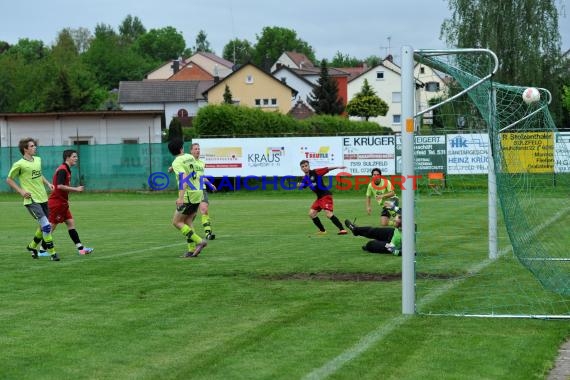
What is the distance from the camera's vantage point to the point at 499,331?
8812mm

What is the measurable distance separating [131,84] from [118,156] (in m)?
70.8

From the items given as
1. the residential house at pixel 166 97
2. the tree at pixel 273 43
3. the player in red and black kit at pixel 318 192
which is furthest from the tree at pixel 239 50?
the player in red and black kit at pixel 318 192

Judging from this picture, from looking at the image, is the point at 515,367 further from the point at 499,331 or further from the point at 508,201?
the point at 508,201

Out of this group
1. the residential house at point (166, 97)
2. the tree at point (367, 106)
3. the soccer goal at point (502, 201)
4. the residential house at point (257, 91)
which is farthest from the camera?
the residential house at point (166, 97)

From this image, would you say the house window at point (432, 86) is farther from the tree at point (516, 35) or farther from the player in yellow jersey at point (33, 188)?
the tree at point (516, 35)

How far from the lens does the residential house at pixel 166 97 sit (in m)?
111

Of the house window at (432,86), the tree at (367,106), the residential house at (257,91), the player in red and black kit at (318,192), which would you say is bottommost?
the player in red and black kit at (318,192)

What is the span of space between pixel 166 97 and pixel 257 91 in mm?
17802

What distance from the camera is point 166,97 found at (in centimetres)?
11256

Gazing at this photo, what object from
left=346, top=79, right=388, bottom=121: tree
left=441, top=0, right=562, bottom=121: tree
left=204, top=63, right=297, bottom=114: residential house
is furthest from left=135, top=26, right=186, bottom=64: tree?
left=441, top=0, right=562, bottom=121: tree

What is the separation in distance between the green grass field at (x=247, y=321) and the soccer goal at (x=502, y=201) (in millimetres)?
249

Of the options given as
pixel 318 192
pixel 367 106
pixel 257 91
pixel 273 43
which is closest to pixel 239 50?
pixel 273 43

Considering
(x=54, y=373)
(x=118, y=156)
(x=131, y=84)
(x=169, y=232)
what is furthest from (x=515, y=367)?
(x=131, y=84)

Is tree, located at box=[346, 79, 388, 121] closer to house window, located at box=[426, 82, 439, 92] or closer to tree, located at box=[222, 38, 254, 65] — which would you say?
house window, located at box=[426, 82, 439, 92]
